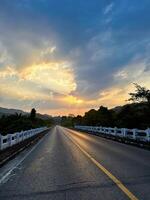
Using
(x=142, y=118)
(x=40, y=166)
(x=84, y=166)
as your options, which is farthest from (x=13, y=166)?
(x=142, y=118)

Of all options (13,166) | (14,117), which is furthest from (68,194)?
(14,117)

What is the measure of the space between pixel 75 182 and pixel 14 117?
94.7 metres

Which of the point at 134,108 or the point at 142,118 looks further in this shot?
the point at 134,108

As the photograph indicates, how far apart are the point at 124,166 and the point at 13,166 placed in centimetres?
442

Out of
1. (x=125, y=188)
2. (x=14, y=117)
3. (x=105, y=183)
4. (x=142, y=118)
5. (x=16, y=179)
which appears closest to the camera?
(x=125, y=188)

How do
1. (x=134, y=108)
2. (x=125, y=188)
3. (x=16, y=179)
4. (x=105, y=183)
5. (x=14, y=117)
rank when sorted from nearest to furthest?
(x=125, y=188) < (x=105, y=183) < (x=16, y=179) < (x=134, y=108) < (x=14, y=117)

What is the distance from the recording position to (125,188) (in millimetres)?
8430

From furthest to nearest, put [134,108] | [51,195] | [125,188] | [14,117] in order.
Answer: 1. [14,117]
2. [134,108]
3. [125,188]
4. [51,195]

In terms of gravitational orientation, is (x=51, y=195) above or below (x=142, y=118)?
below

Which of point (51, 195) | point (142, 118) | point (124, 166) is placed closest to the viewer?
point (51, 195)

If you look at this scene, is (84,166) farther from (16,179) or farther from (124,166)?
(16,179)

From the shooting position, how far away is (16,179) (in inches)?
401

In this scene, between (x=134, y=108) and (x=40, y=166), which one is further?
(x=134, y=108)

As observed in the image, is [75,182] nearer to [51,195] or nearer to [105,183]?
[105,183]
